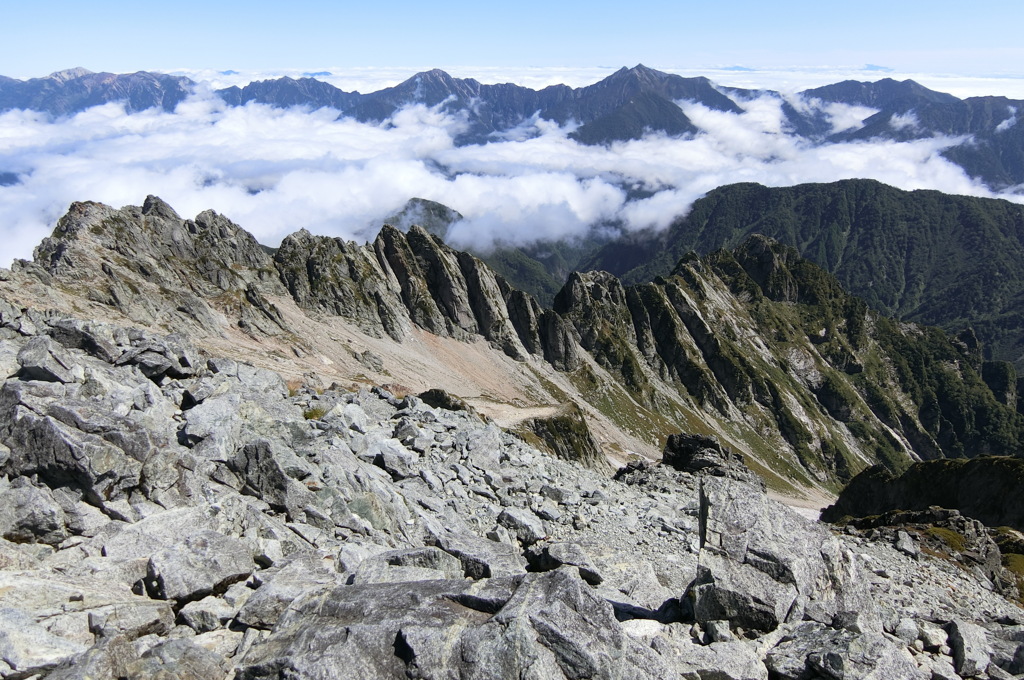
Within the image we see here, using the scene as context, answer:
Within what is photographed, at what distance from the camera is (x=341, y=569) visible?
19.6m

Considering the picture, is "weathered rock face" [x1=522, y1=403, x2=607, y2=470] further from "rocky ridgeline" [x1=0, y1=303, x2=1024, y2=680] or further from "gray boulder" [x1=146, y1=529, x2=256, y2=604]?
"gray boulder" [x1=146, y1=529, x2=256, y2=604]

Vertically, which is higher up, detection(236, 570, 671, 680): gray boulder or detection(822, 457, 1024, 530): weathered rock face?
detection(236, 570, 671, 680): gray boulder

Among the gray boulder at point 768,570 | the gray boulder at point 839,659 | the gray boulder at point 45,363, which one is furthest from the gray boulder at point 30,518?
the gray boulder at point 839,659

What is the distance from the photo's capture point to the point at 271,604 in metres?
15.5

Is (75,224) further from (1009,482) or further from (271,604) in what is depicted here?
(1009,482)

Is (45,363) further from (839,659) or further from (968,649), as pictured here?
(968,649)

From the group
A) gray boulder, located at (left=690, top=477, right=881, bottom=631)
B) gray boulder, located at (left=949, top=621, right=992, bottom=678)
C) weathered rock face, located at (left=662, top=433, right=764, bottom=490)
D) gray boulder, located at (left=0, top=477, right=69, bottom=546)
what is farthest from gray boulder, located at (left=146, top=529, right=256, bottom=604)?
weathered rock face, located at (left=662, top=433, right=764, bottom=490)

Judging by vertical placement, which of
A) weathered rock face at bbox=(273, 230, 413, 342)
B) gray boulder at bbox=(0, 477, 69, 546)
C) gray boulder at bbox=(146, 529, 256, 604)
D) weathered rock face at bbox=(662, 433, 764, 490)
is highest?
gray boulder at bbox=(0, 477, 69, 546)

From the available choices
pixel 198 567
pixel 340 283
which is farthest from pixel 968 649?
pixel 340 283

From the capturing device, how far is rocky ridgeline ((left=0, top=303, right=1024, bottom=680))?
1365 cm

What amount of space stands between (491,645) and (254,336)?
12951 cm

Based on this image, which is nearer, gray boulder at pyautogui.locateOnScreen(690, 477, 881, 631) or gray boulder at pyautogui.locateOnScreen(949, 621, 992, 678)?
gray boulder at pyautogui.locateOnScreen(690, 477, 881, 631)

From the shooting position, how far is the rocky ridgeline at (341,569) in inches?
537

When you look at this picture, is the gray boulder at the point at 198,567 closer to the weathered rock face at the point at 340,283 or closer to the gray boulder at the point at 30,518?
the gray boulder at the point at 30,518
